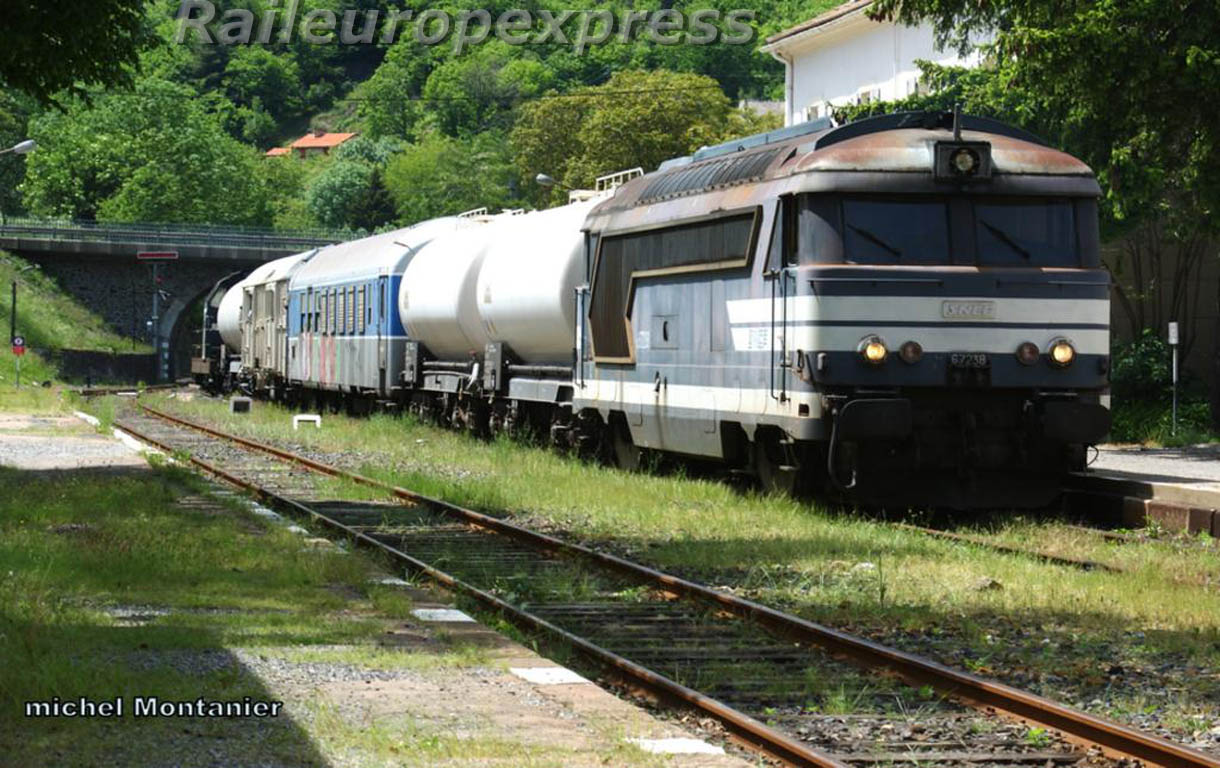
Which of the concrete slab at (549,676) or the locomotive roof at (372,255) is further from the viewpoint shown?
the locomotive roof at (372,255)

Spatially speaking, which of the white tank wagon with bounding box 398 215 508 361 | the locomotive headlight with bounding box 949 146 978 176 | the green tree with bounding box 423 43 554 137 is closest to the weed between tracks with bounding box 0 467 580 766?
the locomotive headlight with bounding box 949 146 978 176

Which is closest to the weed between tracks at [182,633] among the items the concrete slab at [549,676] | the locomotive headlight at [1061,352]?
the concrete slab at [549,676]

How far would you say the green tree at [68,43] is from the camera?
820 inches

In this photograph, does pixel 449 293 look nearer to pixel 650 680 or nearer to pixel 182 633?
pixel 182 633

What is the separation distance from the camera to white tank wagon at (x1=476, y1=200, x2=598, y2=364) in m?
24.2

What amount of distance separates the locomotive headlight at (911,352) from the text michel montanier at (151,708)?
365 inches

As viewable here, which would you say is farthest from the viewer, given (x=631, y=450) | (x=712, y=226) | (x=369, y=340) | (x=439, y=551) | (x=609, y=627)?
(x=369, y=340)

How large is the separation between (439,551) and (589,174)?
6702 centimetres

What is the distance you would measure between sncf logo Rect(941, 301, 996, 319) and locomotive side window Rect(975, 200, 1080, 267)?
43 cm

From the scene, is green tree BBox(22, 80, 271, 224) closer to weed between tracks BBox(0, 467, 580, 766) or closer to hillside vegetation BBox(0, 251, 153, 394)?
hillside vegetation BBox(0, 251, 153, 394)

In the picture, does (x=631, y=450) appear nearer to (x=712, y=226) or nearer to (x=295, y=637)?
(x=712, y=226)

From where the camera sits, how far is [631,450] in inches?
883

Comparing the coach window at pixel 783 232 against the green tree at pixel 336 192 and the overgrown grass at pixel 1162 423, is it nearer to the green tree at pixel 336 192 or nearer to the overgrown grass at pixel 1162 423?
the overgrown grass at pixel 1162 423

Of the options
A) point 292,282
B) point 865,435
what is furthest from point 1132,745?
point 292,282
